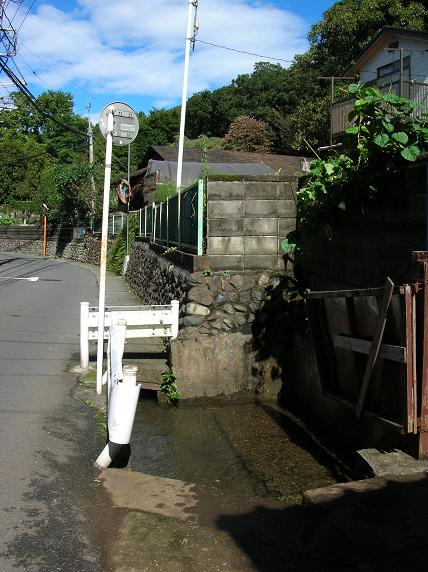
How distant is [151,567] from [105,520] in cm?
64

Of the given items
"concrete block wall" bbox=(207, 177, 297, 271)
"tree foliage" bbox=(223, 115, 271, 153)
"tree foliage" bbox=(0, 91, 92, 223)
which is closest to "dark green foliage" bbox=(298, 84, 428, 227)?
"concrete block wall" bbox=(207, 177, 297, 271)

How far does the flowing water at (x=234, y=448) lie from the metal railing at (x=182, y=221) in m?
2.42

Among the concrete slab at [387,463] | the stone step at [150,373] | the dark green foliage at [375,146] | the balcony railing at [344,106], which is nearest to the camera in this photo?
the concrete slab at [387,463]

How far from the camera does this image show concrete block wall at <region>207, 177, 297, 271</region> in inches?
323

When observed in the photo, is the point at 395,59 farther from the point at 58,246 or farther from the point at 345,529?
the point at 58,246

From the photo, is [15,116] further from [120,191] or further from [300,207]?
[300,207]

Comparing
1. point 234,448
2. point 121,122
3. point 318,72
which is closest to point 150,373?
point 234,448

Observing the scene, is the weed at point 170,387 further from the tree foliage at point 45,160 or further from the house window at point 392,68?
the tree foliage at point 45,160

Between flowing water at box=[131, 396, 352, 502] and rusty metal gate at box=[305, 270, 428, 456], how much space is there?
72 centimetres

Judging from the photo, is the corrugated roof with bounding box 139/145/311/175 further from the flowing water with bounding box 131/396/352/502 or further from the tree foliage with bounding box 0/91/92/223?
the flowing water with bounding box 131/396/352/502

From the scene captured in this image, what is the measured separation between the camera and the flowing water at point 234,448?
5.33m

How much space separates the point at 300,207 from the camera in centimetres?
759

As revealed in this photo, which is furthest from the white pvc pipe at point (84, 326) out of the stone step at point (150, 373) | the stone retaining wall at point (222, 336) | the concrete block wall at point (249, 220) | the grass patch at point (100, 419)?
the concrete block wall at point (249, 220)

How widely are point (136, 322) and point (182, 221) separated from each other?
10.4 ft
